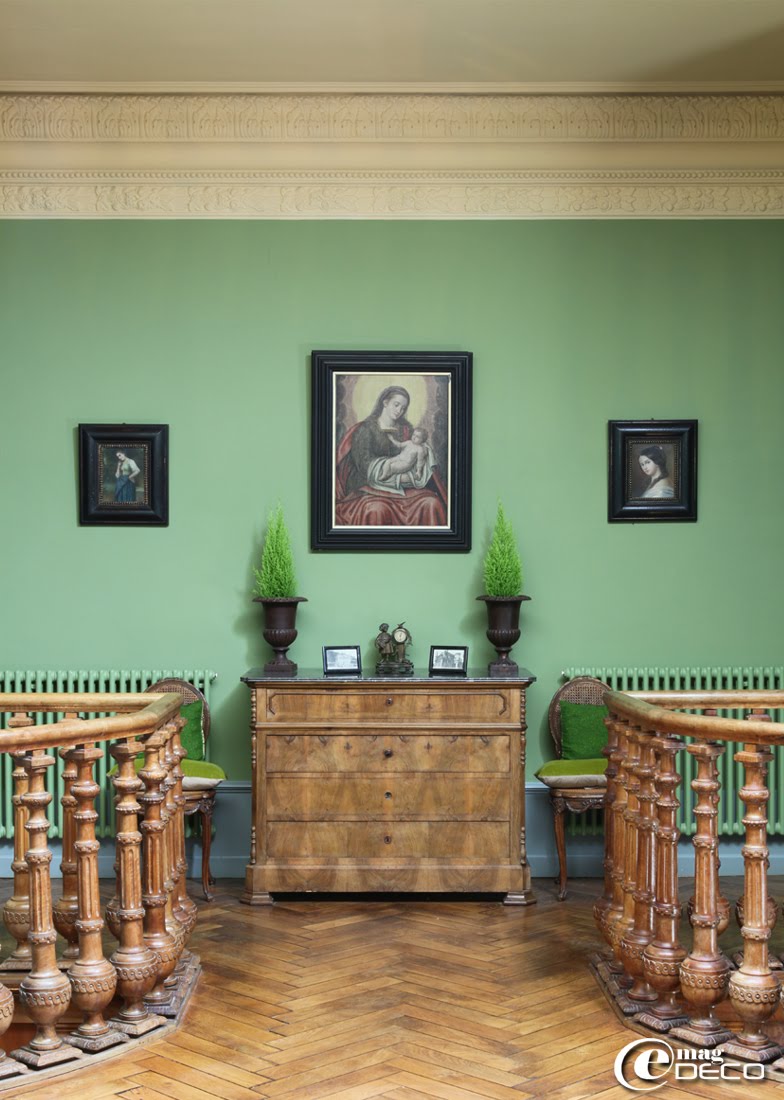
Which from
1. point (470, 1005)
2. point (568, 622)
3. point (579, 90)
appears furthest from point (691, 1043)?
point (579, 90)

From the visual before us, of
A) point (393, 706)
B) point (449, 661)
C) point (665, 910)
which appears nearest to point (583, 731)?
point (449, 661)

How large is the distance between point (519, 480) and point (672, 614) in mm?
1099

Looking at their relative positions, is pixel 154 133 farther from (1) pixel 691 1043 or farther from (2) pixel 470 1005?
(1) pixel 691 1043

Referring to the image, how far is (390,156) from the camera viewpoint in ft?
20.4

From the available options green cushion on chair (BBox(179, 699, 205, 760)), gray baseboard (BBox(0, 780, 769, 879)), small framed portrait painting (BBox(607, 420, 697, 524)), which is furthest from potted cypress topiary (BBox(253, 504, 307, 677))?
small framed portrait painting (BBox(607, 420, 697, 524))

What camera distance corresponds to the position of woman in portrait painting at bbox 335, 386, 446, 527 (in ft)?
20.4

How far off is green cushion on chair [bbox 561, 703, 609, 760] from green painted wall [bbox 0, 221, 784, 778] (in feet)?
0.75

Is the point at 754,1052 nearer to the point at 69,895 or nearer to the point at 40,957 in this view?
the point at 40,957

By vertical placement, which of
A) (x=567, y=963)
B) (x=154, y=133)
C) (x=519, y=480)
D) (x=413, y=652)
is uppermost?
(x=154, y=133)

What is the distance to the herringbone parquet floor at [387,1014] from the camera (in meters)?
3.43

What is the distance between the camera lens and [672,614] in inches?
246

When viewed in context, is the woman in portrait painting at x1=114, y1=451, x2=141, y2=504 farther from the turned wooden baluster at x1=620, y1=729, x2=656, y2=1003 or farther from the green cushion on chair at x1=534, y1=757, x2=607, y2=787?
the turned wooden baluster at x1=620, y1=729, x2=656, y2=1003

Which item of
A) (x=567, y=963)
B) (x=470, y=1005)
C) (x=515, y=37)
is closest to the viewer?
(x=470, y=1005)

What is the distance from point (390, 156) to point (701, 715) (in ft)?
12.1
